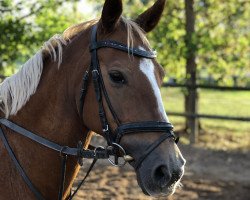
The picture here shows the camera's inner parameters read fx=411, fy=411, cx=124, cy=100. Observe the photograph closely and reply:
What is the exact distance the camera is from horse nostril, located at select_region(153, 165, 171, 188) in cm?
209

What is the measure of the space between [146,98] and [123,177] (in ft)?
15.2

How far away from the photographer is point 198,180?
6793mm

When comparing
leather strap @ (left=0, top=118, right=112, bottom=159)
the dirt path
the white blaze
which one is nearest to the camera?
the white blaze

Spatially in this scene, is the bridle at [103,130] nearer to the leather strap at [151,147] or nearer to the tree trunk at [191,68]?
the leather strap at [151,147]

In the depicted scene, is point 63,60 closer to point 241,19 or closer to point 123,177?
point 123,177

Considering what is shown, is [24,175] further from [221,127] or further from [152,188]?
[221,127]

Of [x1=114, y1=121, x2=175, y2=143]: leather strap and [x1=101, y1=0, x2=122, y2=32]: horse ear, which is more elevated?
[x1=101, y1=0, x2=122, y2=32]: horse ear

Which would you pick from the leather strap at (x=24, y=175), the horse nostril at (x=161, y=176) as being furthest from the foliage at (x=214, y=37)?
the horse nostril at (x=161, y=176)

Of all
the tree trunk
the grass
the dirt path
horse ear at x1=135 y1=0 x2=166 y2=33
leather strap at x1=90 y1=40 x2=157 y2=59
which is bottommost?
the grass

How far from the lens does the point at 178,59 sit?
35.4ft

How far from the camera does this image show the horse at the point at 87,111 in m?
2.18

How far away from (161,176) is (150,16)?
3.52 ft

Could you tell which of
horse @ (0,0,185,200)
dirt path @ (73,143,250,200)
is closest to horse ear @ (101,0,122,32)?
horse @ (0,0,185,200)

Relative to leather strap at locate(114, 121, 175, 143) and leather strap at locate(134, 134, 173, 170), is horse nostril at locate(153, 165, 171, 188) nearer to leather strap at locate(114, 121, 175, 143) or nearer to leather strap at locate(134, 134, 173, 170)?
leather strap at locate(134, 134, 173, 170)
